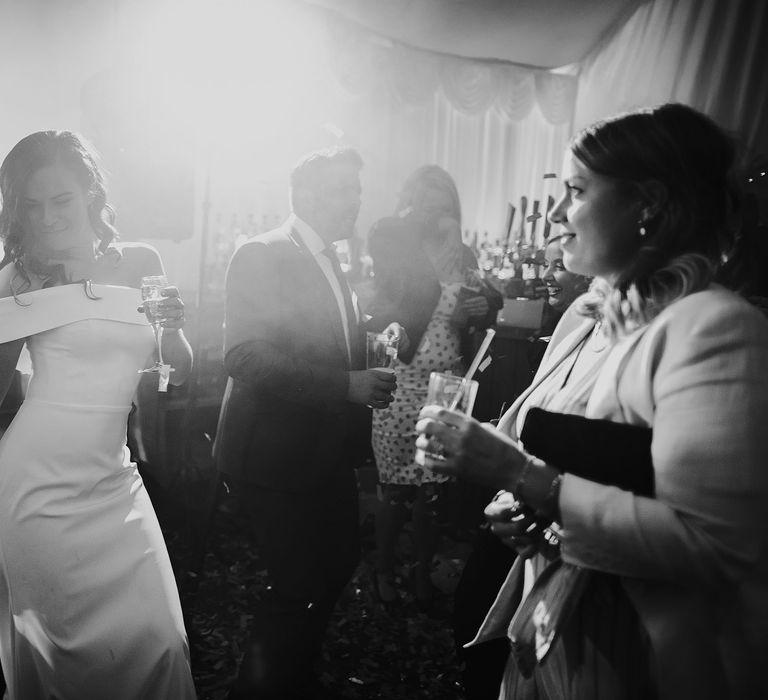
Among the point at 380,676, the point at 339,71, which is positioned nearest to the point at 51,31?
the point at 339,71

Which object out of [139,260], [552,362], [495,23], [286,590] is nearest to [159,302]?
[139,260]

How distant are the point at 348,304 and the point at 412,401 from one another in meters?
1.07

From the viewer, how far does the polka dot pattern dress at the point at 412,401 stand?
333 cm

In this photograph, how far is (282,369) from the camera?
2100 mm

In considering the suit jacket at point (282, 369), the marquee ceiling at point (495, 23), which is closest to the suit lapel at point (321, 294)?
the suit jacket at point (282, 369)

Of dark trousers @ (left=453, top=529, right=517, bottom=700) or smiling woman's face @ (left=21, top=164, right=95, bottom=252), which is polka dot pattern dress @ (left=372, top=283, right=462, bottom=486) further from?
smiling woman's face @ (left=21, top=164, right=95, bottom=252)

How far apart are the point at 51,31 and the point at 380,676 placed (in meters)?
5.08

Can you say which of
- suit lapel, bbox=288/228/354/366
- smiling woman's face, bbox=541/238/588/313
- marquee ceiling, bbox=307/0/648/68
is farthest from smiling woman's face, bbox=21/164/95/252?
marquee ceiling, bbox=307/0/648/68

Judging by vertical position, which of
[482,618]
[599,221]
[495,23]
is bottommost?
[482,618]

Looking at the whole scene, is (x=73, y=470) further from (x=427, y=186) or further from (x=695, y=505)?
(x=427, y=186)

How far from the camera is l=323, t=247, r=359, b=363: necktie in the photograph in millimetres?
2400

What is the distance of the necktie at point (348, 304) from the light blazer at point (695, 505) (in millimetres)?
1374

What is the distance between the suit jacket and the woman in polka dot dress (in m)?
1.06

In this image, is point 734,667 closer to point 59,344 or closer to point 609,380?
point 609,380
